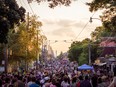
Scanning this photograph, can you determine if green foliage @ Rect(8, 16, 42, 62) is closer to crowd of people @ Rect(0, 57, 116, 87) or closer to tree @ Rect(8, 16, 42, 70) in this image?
tree @ Rect(8, 16, 42, 70)

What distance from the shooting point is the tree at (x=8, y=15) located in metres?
27.0

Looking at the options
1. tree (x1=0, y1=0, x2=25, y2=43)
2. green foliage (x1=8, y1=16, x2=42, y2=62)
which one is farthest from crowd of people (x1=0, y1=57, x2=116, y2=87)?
green foliage (x1=8, y1=16, x2=42, y2=62)

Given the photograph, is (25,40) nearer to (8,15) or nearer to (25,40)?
(25,40)

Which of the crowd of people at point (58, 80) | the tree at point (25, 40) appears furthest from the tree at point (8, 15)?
the tree at point (25, 40)

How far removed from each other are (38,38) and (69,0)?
4904 cm

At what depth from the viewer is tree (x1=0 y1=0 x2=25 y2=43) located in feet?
88.7

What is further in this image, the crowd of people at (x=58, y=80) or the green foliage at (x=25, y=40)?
the green foliage at (x=25, y=40)

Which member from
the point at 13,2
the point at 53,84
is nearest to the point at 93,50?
the point at 13,2

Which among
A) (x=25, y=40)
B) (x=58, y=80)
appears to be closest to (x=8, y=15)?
(x=58, y=80)

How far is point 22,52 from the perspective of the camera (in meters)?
60.8

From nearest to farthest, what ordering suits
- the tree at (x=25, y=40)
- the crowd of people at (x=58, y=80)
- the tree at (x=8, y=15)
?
the crowd of people at (x=58, y=80)
the tree at (x=8, y=15)
the tree at (x=25, y=40)

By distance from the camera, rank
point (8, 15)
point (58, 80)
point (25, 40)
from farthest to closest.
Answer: point (25, 40)
point (8, 15)
point (58, 80)

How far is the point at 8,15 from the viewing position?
2812 centimetres

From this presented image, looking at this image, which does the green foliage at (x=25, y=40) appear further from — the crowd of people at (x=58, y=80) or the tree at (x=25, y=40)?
the crowd of people at (x=58, y=80)
